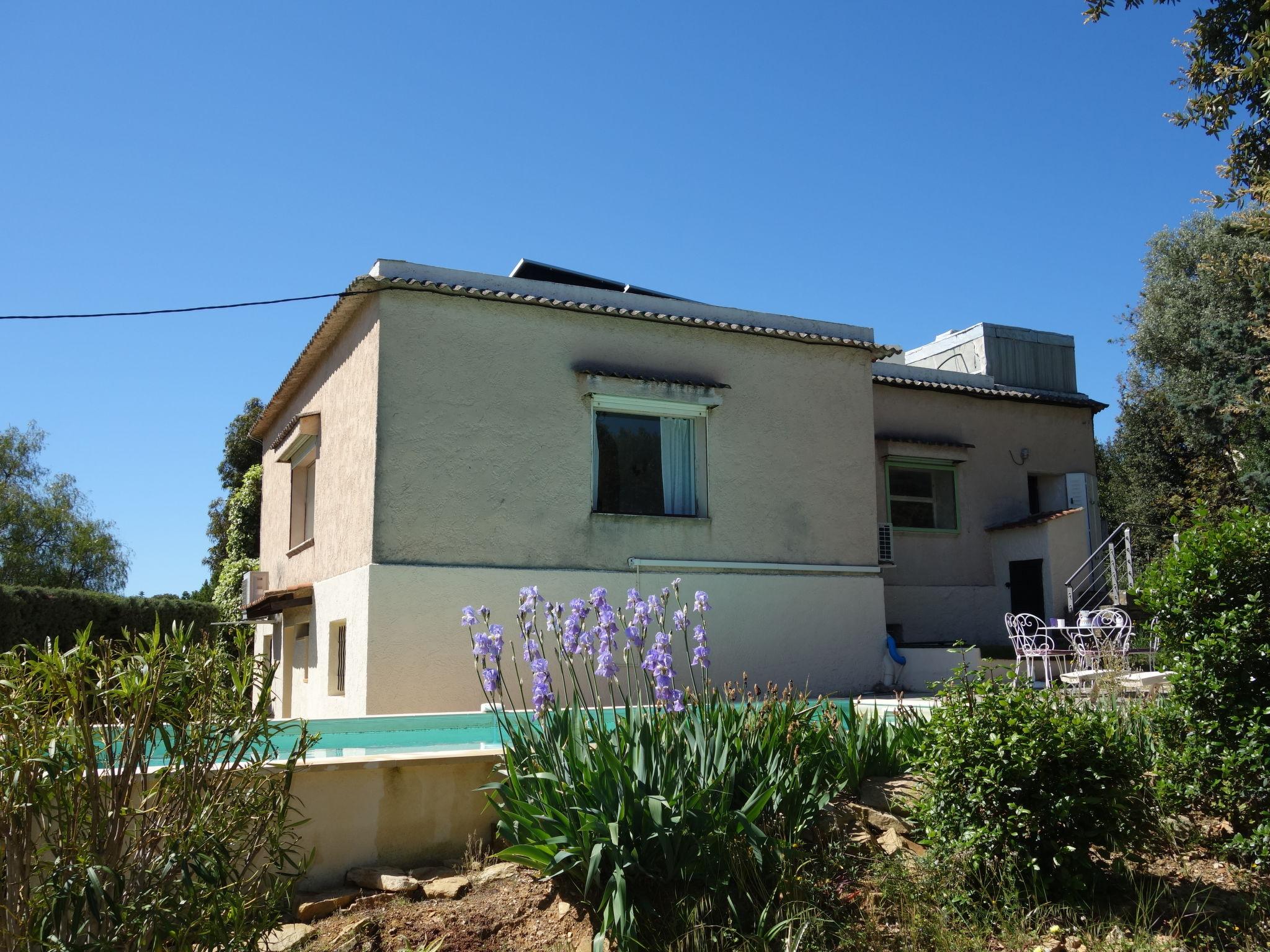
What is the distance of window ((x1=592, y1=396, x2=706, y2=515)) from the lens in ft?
47.6

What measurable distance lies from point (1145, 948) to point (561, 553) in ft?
31.7

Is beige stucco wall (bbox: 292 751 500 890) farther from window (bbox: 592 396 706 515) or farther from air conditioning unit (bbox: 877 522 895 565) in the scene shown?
air conditioning unit (bbox: 877 522 895 565)

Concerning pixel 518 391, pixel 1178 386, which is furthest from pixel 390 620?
pixel 1178 386

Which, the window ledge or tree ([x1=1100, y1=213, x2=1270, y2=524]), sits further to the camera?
tree ([x1=1100, y1=213, x2=1270, y2=524])

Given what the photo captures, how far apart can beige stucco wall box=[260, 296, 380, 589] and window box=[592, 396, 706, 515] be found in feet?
9.85

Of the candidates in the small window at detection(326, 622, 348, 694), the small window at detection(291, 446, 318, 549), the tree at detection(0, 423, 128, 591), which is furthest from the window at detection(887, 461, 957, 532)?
the tree at detection(0, 423, 128, 591)

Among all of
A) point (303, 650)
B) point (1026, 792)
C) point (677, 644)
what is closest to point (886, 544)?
point (677, 644)

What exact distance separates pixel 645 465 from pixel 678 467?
54 centimetres

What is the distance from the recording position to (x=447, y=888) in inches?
228

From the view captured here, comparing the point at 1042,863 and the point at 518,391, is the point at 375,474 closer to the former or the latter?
the point at 518,391

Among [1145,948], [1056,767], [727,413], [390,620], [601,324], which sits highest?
[601,324]

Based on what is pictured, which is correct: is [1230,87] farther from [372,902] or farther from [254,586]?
[254,586]

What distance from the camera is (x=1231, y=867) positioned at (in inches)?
234

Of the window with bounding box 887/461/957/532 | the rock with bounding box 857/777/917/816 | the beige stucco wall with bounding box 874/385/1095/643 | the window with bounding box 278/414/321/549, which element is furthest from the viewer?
the window with bounding box 887/461/957/532
